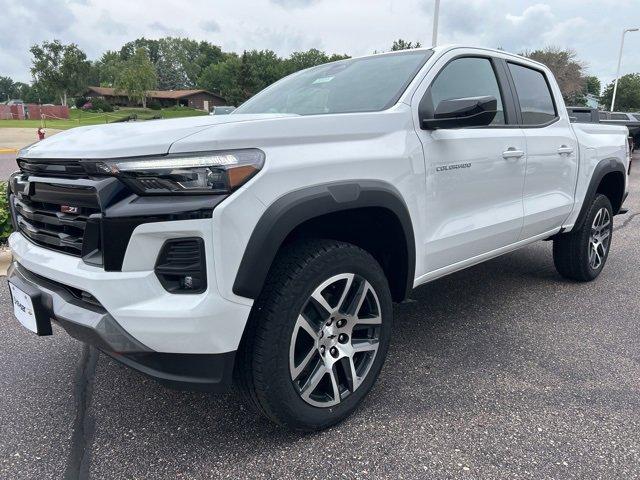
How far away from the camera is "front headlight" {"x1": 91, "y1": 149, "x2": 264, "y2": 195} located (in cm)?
193

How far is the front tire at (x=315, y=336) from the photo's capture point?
214 centimetres

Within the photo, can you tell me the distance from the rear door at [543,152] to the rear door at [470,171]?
0.15 metres

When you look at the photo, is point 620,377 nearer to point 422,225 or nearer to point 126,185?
point 422,225

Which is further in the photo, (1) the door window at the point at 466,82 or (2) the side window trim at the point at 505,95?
(2) the side window trim at the point at 505,95

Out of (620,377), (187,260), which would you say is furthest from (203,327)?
(620,377)

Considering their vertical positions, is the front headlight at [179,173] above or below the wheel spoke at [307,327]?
above

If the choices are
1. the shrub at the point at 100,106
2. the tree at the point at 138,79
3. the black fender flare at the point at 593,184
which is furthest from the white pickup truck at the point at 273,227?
the tree at the point at 138,79

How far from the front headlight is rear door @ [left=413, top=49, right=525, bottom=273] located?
4.04ft

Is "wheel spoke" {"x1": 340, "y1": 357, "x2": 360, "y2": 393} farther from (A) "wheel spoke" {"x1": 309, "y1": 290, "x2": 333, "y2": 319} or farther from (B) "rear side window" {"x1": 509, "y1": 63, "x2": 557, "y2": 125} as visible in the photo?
(B) "rear side window" {"x1": 509, "y1": 63, "x2": 557, "y2": 125}

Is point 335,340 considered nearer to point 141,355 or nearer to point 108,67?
point 141,355

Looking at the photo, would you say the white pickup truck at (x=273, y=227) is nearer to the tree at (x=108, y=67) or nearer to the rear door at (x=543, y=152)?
the rear door at (x=543, y=152)

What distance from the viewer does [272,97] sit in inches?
144

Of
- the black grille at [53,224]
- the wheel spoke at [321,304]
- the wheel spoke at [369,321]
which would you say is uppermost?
the black grille at [53,224]

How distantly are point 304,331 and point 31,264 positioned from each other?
4.10ft
